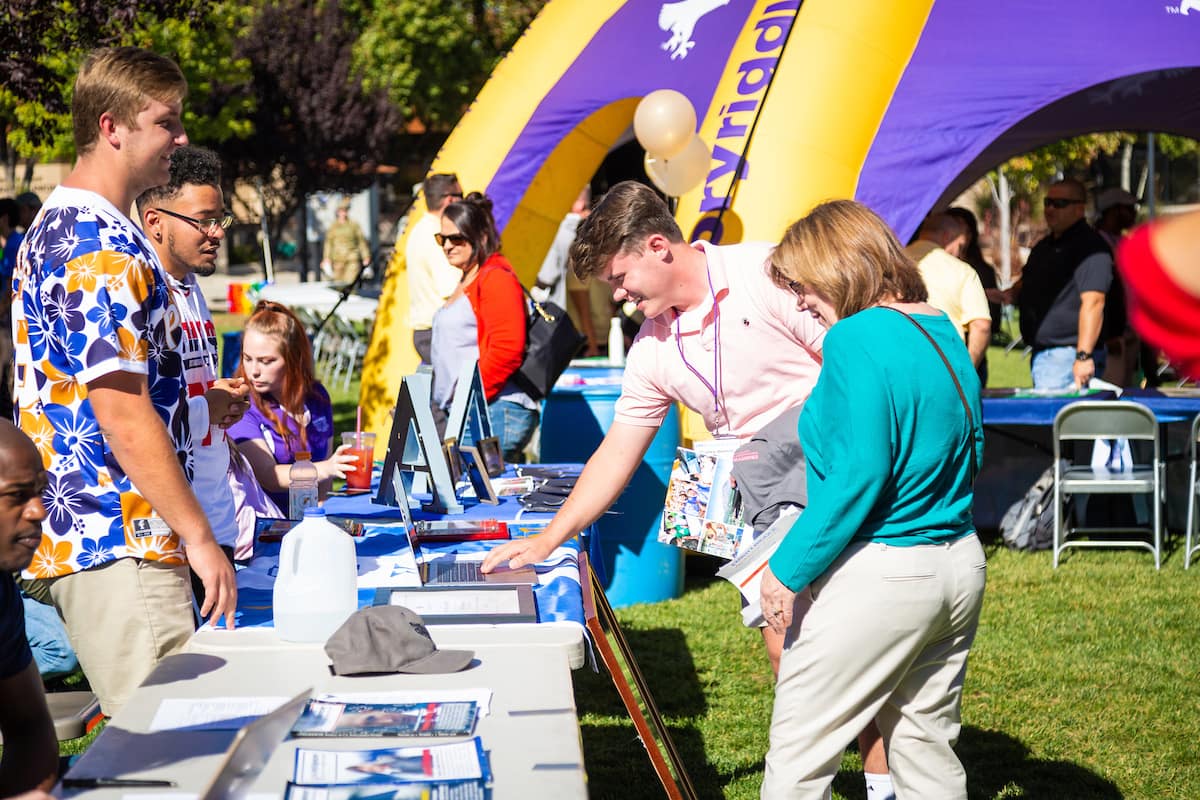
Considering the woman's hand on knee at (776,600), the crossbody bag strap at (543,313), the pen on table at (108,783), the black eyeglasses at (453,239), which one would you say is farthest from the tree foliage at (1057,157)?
the pen on table at (108,783)

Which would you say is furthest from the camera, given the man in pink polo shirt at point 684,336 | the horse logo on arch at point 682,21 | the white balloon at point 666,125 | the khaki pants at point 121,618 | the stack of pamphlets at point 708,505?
the horse logo on arch at point 682,21

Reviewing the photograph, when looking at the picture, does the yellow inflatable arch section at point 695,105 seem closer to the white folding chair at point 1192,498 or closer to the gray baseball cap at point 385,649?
the white folding chair at point 1192,498

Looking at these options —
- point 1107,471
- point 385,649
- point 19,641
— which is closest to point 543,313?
point 1107,471

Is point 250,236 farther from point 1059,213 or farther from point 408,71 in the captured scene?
point 1059,213

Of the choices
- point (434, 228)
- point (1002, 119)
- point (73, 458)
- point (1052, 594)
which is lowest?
point (1052, 594)

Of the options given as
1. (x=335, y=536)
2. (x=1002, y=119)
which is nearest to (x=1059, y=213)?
(x=1002, y=119)

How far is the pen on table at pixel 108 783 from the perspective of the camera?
1853 mm

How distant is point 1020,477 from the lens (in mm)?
7633

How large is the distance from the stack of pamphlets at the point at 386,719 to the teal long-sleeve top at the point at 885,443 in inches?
32.6

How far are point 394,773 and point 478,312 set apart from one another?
3.94m

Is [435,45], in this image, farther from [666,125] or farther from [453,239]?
[453,239]

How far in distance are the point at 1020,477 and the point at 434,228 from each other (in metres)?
3.91

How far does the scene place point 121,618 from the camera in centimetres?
262

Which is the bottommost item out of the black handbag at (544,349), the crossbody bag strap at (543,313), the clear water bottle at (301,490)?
the clear water bottle at (301,490)
